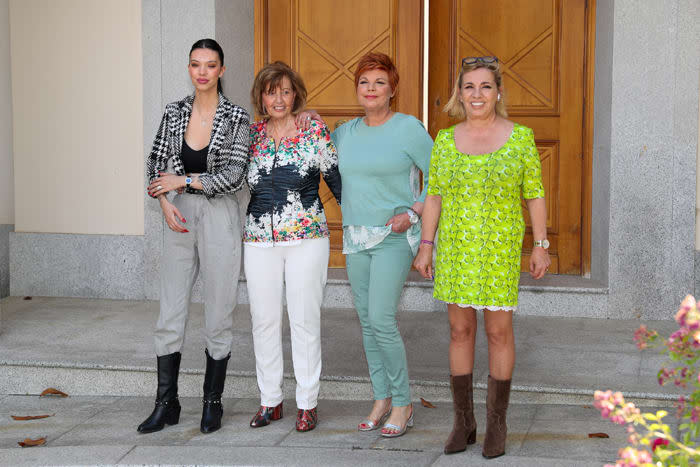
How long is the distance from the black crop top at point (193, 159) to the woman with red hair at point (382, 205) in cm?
52

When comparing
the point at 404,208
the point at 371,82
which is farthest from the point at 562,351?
the point at 371,82

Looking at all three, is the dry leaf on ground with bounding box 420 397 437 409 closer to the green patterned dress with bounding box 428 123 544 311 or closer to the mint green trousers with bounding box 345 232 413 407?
the mint green trousers with bounding box 345 232 413 407

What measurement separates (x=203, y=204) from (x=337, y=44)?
369cm

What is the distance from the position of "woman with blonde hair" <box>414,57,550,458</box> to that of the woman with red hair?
259 millimetres

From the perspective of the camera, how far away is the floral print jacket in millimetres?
4551

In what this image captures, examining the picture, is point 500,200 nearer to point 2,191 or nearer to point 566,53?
point 566,53

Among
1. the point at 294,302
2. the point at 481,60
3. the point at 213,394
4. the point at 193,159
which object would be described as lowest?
the point at 213,394

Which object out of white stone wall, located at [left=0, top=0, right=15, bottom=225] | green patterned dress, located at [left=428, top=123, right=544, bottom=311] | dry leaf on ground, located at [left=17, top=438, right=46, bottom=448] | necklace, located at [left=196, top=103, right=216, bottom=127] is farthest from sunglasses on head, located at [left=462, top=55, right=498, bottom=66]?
white stone wall, located at [left=0, top=0, right=15, bottom=225]

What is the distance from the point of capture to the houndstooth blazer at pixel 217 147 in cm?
452

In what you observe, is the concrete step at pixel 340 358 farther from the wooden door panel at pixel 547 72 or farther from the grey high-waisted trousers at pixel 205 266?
the wooden door panel at pixel 547 72

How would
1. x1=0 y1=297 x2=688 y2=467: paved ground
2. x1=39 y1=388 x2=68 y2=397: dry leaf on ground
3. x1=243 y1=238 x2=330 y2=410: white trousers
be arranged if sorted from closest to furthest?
x1=0 y1=297 x2=688 y2=467: paved ground, x1=243 y1=238 x2=330 y2=410: white trousers, x1=39 y1=388 x2=68 y2=397: dry leaf on ground

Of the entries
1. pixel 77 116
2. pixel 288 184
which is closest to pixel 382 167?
pixel 288 184

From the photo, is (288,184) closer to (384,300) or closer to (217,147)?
(217,147)

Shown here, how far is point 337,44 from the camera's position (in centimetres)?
796
